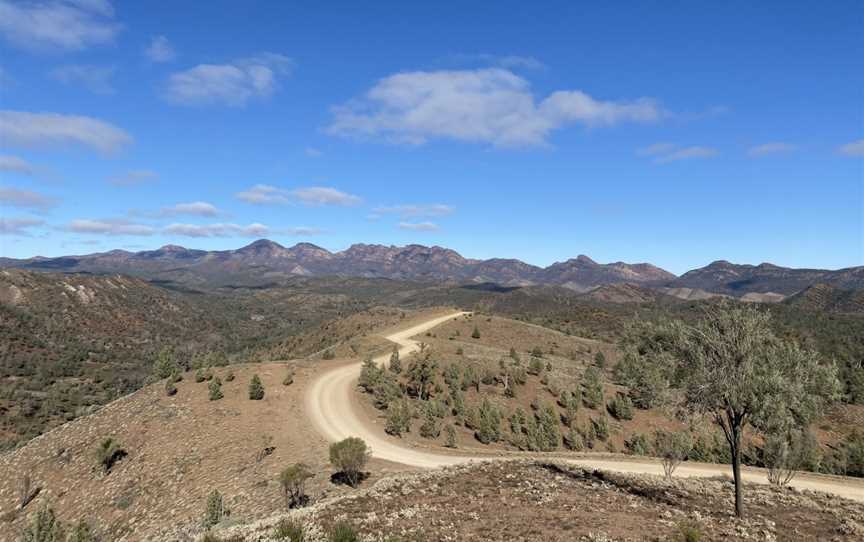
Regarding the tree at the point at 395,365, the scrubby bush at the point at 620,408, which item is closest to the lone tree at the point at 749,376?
the scrubby bush at the point at 620,408

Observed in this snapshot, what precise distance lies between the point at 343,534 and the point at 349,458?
10.2 meters

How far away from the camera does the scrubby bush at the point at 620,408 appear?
50156 mm

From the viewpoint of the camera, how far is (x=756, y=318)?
17.4m

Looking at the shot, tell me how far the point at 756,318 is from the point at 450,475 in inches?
621

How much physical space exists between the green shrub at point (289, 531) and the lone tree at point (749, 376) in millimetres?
15265

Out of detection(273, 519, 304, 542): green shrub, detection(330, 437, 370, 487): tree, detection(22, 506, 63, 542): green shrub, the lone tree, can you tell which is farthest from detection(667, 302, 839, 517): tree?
detection(22, 506, 63, 542): green shrub

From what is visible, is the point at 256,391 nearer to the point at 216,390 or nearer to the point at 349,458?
the point at 216,390

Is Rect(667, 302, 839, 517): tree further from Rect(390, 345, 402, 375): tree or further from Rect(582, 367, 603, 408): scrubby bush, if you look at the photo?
Rect(390, 345, 402, 375): tree

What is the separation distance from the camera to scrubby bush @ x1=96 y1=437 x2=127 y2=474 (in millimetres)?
31312

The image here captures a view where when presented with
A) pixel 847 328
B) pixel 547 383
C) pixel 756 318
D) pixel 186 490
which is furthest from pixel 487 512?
pixel 847 328

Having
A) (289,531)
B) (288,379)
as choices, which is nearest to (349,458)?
(289,531)

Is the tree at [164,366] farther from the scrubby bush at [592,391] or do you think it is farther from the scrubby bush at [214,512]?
the scrubby bush at [592,391]

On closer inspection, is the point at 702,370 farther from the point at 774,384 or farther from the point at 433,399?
the point at 433,399

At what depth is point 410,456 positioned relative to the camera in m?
29.8
